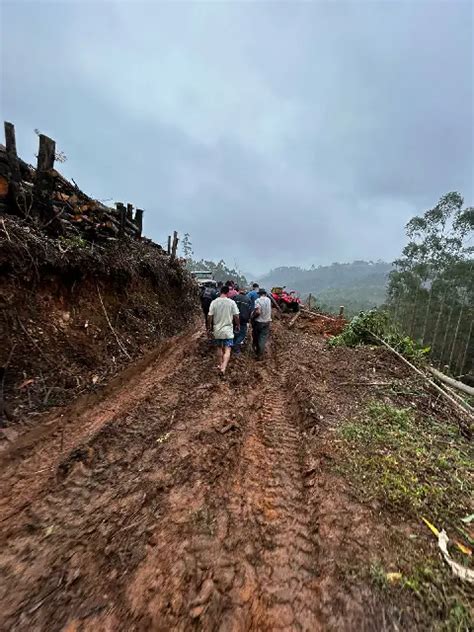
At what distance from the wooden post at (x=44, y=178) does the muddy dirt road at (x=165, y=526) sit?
12.0ft

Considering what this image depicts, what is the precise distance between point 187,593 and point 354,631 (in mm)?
1031

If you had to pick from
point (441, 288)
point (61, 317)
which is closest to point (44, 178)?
point (61, 317)

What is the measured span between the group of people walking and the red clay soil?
1.77m

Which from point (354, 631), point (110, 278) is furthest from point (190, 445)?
point (110, 278)

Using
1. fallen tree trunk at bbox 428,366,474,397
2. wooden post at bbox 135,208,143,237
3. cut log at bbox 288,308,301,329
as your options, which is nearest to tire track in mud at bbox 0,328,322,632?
fallen tree trunk at bbox 428,366,474,397

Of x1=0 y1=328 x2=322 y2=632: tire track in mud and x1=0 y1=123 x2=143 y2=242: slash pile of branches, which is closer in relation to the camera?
x1=0 y1=328 x2=322 y2=632: tire track in mud

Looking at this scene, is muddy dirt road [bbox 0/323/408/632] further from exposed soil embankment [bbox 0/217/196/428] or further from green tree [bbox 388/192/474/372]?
green tree [bbox 388/192/474/372]

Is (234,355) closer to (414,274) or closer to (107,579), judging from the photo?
(107,579)

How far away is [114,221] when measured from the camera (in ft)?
25.8

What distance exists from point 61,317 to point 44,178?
99.4 inches

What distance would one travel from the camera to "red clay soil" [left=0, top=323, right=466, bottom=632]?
5.99 ft

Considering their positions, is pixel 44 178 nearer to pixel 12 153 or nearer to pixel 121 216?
pixel 12 153

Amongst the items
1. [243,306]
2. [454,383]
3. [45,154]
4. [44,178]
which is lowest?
[454,383]

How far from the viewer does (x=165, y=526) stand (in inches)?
95.1
